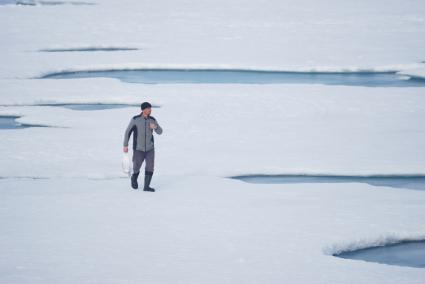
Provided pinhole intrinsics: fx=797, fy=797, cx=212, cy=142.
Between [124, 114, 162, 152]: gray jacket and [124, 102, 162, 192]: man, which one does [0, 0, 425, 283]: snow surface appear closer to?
[124, 102, 162, 192]: man

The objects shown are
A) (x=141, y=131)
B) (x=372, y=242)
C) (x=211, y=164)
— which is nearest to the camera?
(x=372, y=242)

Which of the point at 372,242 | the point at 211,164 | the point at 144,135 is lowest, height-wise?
the point at 372,242

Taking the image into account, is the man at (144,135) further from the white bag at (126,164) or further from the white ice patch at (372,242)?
the white ice patch at (372,242)

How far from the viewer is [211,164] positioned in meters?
12.7

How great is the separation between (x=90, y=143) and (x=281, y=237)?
18.4 ft

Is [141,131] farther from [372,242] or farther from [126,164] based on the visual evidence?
[372,242]

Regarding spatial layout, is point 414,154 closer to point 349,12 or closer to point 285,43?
point 285,43

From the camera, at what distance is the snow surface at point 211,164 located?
8.57m

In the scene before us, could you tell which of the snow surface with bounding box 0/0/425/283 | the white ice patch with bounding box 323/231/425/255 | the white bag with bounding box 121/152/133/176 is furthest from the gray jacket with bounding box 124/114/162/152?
the white ice patch with bounding box 323/231/425/255

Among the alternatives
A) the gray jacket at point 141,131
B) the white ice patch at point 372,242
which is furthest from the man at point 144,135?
the white ice patch at point 372,242

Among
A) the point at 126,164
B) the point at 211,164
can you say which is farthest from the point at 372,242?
the point at 211,164

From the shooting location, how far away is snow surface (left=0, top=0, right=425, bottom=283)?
857cm

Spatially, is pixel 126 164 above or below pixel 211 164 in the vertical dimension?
above

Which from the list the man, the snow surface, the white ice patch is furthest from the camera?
the man
